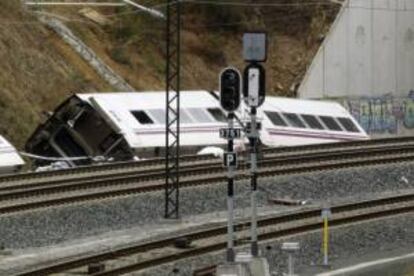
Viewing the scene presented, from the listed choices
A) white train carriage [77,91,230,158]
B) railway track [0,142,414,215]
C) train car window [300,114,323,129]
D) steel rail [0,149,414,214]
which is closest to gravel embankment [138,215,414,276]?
steel rail [0,149,414,214]

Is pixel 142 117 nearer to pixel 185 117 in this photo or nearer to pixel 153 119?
pixel 153 119

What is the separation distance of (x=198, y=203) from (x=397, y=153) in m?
12.4

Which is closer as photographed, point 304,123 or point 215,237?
point 215,237

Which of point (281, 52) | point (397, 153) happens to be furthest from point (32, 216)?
point (281, 52)

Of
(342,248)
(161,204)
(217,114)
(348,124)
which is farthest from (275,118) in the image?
(342,248)

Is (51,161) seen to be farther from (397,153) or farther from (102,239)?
(102,239)

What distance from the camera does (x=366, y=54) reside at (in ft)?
179

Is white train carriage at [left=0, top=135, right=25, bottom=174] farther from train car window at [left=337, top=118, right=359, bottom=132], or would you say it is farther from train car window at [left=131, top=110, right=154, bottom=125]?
train car window at [left=337, top=118, right=359, bottom=132]

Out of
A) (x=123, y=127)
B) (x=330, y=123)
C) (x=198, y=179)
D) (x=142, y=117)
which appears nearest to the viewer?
(x=198, y=179)

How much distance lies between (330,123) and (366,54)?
915cm

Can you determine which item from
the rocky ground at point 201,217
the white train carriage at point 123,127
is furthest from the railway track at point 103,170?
the rocky ground at point 201,217

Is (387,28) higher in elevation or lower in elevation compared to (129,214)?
higher

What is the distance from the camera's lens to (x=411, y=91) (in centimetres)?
5666

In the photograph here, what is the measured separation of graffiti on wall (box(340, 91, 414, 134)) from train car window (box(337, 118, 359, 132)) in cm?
480
